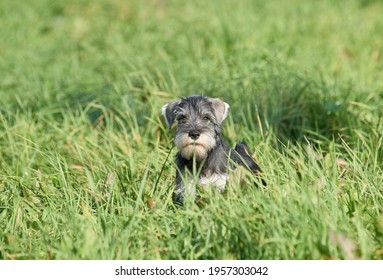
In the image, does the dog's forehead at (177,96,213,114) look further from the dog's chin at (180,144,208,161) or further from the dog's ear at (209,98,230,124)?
the dog's chin at (180,144,208,161)

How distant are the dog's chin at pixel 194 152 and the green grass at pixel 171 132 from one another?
0.90ft

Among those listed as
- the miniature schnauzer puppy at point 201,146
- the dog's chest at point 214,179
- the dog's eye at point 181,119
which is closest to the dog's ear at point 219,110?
the miniature schnauzer puppy at point 201,146

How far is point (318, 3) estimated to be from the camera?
39.8 feet

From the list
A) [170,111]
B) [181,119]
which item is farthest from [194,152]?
[170,111]

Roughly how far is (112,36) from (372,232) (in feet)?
24.0

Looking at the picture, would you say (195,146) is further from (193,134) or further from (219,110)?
(219,110)

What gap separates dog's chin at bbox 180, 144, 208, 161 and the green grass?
0.90 ft

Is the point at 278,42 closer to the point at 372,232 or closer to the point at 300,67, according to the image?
the point at 300,67

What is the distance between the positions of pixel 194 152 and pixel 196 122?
0.29m

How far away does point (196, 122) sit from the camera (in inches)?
220

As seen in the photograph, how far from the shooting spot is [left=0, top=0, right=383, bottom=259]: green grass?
4.65m

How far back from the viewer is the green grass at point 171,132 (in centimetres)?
465

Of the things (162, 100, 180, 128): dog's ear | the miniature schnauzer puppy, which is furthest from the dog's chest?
(162, 100, 180, 128): dog's ear
